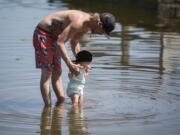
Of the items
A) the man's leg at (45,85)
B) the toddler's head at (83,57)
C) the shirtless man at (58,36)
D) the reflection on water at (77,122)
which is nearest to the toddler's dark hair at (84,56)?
the toddler's head at (83,57)

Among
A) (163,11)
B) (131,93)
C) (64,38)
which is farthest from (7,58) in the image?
(163,11)

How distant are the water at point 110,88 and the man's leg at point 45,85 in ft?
0.46

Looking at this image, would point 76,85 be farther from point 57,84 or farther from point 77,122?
point 77,122

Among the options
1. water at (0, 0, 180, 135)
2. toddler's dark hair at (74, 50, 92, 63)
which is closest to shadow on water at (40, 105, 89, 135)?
water at (0, 0, 180, 135)

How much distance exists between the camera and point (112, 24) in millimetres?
8289

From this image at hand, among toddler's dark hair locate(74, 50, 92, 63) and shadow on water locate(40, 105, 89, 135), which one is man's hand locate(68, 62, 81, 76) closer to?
toddler's dark hair locate(74, 50, 92, 63)

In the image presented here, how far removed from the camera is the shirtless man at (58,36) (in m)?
8.30

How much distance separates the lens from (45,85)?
351 inches

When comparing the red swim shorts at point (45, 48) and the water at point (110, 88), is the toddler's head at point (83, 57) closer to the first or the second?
the red swim shorts at point (45, 48)

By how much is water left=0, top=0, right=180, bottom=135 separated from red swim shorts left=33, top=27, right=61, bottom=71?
60 centimetres

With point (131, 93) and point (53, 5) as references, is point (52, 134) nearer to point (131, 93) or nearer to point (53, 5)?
point (131, 93)

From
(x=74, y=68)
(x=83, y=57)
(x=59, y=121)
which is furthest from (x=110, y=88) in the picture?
(x=59, y=121)

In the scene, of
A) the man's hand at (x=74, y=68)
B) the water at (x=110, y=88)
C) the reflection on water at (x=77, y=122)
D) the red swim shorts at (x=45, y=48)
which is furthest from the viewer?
the red swim shorts at (x=45, y=48)

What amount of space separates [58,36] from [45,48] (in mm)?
229
